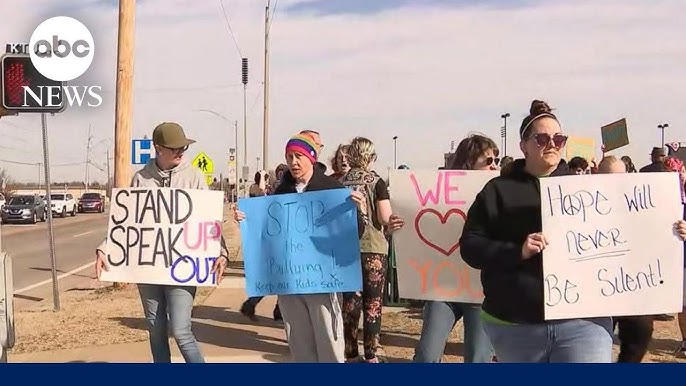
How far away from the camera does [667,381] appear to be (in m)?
2.27

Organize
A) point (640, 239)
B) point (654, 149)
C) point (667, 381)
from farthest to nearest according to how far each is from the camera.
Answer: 1. point (654, 149)
2. point (640, 239)
3. point (667, 381)

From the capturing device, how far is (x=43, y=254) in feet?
69.3

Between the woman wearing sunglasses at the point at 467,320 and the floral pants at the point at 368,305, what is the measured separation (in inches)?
48.9

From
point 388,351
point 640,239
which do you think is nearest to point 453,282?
point 640,239

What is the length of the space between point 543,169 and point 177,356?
4.33 metres

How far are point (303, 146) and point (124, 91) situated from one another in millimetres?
7955

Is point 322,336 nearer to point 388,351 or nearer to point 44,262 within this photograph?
point 388,351

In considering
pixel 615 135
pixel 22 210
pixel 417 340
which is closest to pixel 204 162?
pixel 615 135

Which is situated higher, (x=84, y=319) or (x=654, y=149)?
(x=654, y=149)

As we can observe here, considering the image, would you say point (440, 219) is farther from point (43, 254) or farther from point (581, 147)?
point (43, 254)

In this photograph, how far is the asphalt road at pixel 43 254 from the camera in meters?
15.4

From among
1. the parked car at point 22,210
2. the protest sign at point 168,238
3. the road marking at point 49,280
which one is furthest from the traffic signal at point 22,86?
the parked car at point 22,210

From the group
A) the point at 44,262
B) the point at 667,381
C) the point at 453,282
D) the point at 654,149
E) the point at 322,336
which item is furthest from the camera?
the point at 44,262

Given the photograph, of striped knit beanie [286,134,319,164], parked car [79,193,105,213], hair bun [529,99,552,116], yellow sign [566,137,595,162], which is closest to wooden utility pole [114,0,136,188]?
yellow sign [566,137,595,162]
